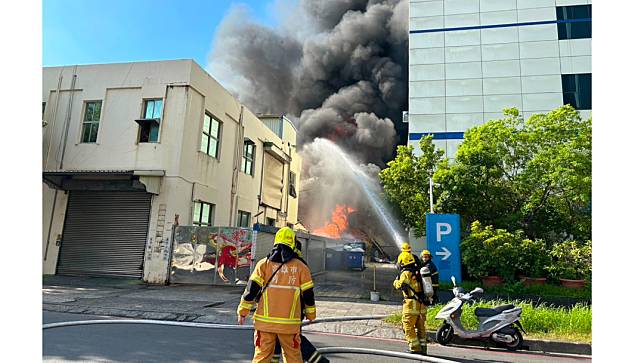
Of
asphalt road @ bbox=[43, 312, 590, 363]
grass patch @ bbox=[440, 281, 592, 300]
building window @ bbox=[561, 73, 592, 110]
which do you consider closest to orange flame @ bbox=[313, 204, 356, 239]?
building window @ bbox=[561, 73, 592, 110]

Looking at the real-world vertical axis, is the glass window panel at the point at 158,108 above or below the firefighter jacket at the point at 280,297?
above

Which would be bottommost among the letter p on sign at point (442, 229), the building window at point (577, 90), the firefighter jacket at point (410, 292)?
the firefighter jacket at point (410, 292)

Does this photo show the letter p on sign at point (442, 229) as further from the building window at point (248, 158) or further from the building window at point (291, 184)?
the building window at point (291, 184)

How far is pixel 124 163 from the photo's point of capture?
14.4 meters

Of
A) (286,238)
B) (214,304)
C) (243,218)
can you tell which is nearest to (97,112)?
(243,218)

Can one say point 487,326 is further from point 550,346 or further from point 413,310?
point 413,310

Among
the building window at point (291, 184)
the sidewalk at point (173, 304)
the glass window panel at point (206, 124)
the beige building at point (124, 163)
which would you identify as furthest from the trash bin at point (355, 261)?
the glass window panel at point (206, 124)

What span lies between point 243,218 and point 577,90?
21.9 metres

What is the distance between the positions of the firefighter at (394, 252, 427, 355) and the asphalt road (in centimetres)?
40

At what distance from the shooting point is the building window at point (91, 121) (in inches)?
593

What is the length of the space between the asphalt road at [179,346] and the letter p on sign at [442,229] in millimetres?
4975

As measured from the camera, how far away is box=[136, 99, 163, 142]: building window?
14.6 m
